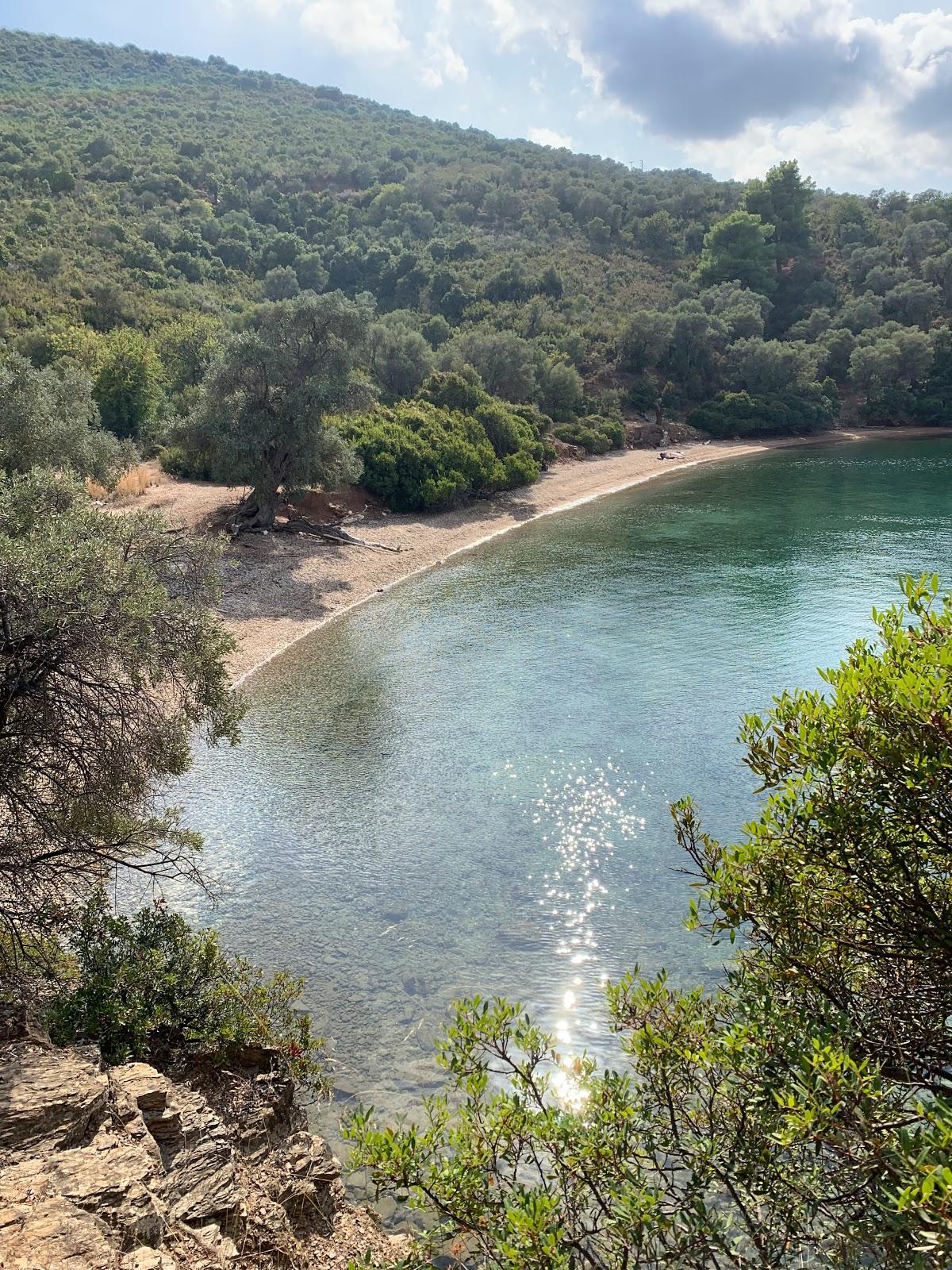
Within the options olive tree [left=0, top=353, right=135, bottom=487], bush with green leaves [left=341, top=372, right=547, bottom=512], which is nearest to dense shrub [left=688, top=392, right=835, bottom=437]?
bush with green leaves [left=341, top=372, right=547, bottom=512]

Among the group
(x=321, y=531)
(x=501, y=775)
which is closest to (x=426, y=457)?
(x=321, y=531)

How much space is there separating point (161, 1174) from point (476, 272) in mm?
95773

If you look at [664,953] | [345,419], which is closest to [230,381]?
[345,419]

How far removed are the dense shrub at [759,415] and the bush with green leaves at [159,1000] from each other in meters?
71.8

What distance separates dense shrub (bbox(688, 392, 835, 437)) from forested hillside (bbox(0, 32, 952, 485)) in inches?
9.2

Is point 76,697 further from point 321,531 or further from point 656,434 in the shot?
point 656,434

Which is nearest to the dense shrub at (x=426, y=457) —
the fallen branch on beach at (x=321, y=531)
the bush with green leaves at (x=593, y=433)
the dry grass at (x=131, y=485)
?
the fallen branch on beach at (x=321, y=531)

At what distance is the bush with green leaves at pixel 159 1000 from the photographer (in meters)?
8.28

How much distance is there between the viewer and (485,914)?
560 inches

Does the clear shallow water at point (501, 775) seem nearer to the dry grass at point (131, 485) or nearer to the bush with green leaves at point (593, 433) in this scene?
the dry grass at point (131, 485)

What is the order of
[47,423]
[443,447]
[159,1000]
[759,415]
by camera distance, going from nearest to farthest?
[159,1000]
[47,423]
[443,447]
[759,415]

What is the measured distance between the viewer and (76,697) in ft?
29.9

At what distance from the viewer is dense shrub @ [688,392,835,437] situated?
73.1 m

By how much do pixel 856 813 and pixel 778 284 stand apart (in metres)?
103
